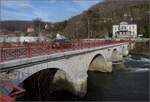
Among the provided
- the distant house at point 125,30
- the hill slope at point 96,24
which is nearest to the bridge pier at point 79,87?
the hill slope at point 96,24

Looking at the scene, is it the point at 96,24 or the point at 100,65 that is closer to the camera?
the point at 100,65

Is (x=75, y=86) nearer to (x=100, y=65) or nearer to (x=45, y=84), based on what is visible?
(x=45, y=84)

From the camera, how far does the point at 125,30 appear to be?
11119cm

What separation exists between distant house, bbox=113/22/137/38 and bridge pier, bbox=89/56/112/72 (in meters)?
70.3

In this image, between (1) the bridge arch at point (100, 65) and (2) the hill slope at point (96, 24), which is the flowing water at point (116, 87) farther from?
(2) the hill slope at point (96, 24)

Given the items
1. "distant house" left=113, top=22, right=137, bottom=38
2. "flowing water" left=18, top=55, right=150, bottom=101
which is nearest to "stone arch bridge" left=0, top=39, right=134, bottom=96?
"flowing water" left=18, top=55, right=150, bottom=101

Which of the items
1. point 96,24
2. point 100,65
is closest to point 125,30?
point 96,24

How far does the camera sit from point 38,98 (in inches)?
860

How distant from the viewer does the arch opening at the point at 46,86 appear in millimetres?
22391

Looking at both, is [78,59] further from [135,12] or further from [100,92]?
[135,12]

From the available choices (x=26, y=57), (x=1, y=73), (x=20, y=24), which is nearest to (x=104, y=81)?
(x=26, y=57)

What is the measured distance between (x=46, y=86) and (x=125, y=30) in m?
90.8

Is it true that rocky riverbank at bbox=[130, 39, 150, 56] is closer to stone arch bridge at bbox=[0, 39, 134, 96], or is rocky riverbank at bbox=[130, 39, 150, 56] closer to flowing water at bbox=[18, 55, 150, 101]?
flowing water at bbox=[18, 55, 150, 101]

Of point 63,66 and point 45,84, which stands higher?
point 63,66
